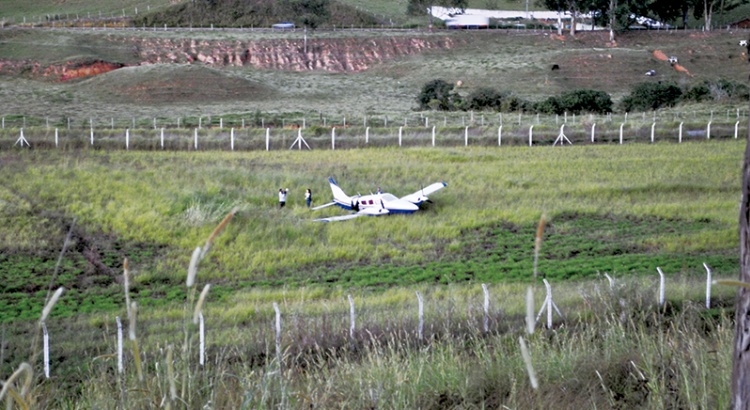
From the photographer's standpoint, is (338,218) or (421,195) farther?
(421,195)

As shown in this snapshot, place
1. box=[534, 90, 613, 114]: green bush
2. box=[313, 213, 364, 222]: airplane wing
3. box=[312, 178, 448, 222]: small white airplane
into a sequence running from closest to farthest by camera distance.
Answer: box=[313, 213, 364, 222]: airplane wing
box=[312, 178, 448, 222]: small white airplane
box=[534, 90, 613, 114]: green bush

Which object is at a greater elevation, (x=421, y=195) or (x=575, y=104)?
(x=575, y=104)

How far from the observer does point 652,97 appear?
54.8 m

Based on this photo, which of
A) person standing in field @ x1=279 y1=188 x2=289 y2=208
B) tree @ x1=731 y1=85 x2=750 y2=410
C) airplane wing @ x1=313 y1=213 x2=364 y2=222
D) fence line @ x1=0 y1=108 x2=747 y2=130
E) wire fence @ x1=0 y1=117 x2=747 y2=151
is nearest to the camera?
tree @ x1=731 y1=85 x2=750 y2=410

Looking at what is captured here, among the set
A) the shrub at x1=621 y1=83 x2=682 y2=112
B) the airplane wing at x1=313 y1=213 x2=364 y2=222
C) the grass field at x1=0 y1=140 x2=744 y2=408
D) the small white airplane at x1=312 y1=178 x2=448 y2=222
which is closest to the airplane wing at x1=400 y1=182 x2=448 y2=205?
the small white airplane at x1=312 y1=178 x2=448 y2=222

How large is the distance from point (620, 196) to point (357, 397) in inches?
872

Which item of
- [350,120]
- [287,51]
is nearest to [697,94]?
[350,120]

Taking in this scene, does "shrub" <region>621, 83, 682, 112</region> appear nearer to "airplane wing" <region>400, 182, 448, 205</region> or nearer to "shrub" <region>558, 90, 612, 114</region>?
"shrub" <region>558, 90, 612, 114</region>

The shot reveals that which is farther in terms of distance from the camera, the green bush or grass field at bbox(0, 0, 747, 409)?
the green bush

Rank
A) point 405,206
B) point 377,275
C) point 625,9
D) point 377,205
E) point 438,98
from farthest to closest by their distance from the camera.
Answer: point 625,9, point 438,98, point 377,205, point 405,206, point 377,275

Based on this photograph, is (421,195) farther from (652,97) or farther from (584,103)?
(652,97)

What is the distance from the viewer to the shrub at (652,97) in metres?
54.2

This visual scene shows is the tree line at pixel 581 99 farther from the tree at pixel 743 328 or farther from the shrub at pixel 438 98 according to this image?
the tree at pixel 743 328

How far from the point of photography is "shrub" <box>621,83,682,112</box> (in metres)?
54.2
